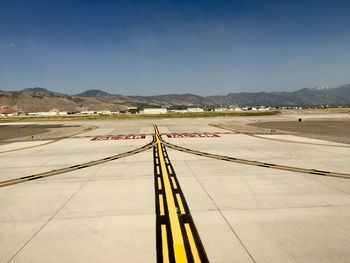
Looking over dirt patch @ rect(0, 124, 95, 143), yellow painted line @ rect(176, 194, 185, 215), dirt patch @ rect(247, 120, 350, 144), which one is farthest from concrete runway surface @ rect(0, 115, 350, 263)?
dirt patch @ rect(0, 124, 95, 143)

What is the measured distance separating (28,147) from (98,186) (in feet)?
56.4

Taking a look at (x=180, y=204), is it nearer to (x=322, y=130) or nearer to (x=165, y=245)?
(x=165, y=245)

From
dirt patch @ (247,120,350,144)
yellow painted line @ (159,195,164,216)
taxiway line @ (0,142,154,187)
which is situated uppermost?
dirt patch @ (247,120,350,144)

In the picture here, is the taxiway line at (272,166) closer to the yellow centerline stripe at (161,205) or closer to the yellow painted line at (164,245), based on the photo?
the yellow centerline stripe at (161,205)

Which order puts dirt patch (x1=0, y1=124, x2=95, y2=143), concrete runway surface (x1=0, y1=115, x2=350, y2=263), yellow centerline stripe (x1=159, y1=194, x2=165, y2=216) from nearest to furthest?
1. concrete runway surface (x1=0, y1=115, x2=350, y2=263)
2. yellow centerline stripe (x1=159, y1=194, x2=165, y2=216)
3. dirt patch (x1=0, y1=124, x2=95, y2=143)

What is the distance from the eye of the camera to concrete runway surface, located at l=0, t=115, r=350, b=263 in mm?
7113

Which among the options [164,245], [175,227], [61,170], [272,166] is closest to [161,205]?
[175,227]

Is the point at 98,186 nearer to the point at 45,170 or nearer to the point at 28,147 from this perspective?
the point at 45,170

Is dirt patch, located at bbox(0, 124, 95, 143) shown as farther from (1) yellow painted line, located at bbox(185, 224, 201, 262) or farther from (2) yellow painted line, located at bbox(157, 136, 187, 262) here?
(1) yellow painted line, located at bbox(185, 224, 201, 262)

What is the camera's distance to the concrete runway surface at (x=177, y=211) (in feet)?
23.3

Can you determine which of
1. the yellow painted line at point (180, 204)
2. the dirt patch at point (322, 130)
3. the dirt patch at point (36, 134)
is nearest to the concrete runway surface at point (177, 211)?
the yellow painted line at point (180, 204)

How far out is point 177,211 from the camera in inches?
382

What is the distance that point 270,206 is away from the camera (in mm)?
10078

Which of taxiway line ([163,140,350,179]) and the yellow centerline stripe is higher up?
taxiway line ([163,140,350,179])
